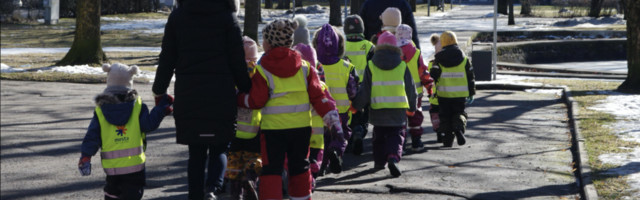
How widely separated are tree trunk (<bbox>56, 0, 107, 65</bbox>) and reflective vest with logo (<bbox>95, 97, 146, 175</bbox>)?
14783mm

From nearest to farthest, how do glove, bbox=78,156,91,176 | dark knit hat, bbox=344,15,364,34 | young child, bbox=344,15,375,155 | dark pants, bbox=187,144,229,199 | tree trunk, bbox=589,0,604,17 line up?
glove, bbox=78,156,91,176, dark pants, bbox=187,144,229,199, dark knit hat, bbox=344,15,364,34, young child, bbox=344,15,375,155, tree trunk, bbox=589,0,604,17

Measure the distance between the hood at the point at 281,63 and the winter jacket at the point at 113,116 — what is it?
0.82 m

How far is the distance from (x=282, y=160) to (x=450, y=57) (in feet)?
14.0

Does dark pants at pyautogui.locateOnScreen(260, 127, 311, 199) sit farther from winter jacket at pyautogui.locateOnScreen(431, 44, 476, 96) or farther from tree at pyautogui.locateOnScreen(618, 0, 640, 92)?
tree at pyautogui.locateOnScreen(618, 0, 640, 92)

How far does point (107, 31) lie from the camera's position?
3675 cm

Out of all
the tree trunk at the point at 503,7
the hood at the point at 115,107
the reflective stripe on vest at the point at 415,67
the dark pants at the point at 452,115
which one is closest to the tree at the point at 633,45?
the dark pants at the point at 452,115

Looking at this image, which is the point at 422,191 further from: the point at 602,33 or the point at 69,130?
the point at 602,33

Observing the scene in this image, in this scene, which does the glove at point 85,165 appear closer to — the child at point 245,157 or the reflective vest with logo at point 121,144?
the reflective vest with logo at point 121,144

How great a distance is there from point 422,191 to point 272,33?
2.15 metres

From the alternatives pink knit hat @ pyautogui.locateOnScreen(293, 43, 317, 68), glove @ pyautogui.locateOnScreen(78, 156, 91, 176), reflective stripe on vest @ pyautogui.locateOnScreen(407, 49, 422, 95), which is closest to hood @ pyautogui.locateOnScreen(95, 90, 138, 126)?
glove @ pyautogui.locateOnScreen(78, 156, 91, 176)

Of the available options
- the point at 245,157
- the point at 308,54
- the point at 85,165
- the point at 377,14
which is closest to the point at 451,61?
the point at 377,14

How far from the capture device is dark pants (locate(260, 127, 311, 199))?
6.20 metres

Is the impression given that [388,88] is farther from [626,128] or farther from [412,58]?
[626,128]

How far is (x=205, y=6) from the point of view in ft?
19.7
